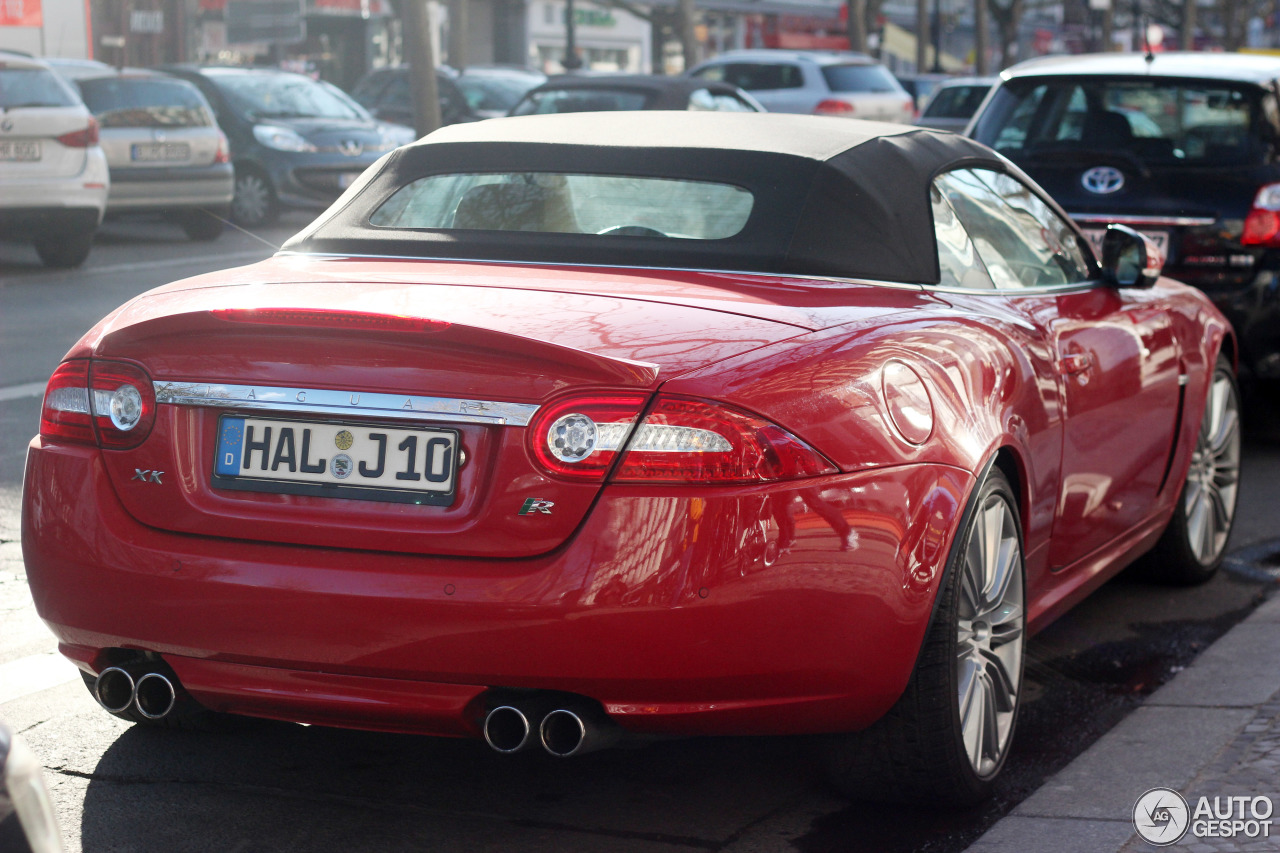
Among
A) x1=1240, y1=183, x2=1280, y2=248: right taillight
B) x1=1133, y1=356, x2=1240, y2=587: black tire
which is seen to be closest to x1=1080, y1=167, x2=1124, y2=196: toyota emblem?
x1=1240, y1=183, x2=1280, y2=248: right taillight

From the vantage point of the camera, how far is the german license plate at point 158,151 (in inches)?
647

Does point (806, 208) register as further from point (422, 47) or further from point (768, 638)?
point (422, 47)

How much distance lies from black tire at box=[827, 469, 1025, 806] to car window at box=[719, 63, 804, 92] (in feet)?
73.1

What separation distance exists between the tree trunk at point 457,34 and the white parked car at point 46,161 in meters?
20.6

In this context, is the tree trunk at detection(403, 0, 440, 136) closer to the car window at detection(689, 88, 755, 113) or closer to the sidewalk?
the car window at detection(689, 88, 755, 113)

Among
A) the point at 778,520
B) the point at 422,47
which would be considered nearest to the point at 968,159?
the point at 778,520

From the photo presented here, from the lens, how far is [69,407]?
10.8 ft

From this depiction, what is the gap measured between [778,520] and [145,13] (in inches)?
1294

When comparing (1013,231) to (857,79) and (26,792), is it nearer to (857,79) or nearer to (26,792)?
(26,792)

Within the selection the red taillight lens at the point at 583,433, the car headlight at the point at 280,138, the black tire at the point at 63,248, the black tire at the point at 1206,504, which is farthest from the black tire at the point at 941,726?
the car headlight at the point at 280,138

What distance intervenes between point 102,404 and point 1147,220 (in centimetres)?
534

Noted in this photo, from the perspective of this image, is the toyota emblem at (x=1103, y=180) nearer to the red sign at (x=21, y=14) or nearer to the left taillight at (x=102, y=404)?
the left taillight at (x=102, y=404)

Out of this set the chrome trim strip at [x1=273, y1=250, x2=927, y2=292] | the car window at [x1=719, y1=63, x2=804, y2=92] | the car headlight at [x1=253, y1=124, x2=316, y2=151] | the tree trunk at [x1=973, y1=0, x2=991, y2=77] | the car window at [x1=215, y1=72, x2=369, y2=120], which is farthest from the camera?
the tree trunk at [x1=973, y1=0, x2=991, y2=77]

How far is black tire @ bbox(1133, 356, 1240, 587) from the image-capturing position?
5285 mm
